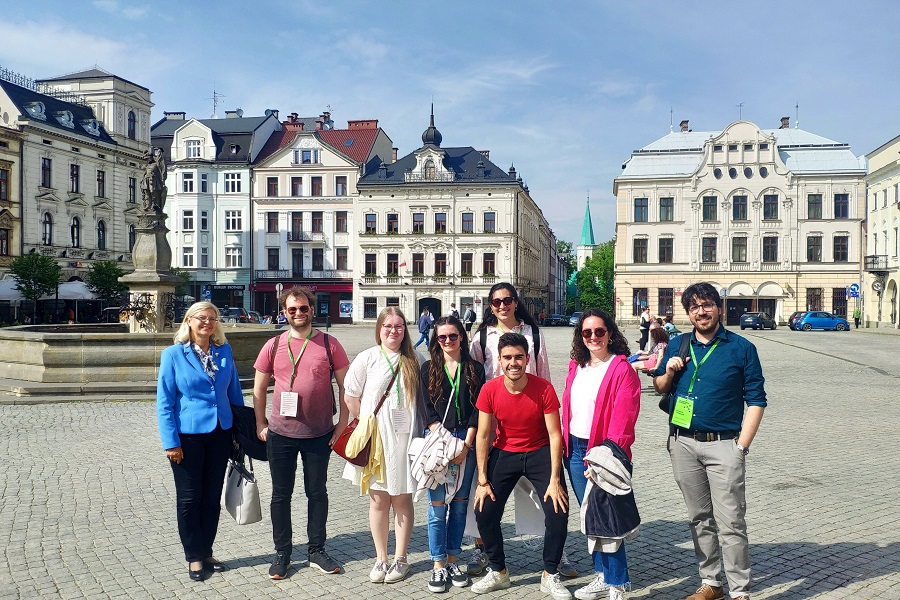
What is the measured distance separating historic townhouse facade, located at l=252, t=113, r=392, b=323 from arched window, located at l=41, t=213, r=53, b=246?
16150mm

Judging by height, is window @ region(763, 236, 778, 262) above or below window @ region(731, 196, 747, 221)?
below

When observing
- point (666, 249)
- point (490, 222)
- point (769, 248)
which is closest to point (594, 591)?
point (490, 222)

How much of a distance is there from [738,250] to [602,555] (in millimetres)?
54762

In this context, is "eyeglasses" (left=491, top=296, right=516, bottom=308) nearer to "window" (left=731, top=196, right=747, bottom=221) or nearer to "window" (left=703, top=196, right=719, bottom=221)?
"window" (left=703, top=196, right=719, bottom=221)

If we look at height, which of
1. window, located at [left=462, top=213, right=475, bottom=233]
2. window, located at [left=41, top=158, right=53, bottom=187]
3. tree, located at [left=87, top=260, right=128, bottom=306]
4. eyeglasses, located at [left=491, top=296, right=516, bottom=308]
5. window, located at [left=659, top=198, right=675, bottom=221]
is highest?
window, located at [left=41, top=158, right=53, bottom=187]

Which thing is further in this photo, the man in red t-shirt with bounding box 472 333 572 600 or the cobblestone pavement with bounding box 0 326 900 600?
the cobblestone pavement with bounding box 0 326 900 600

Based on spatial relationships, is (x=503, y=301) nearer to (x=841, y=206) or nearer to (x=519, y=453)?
(x=519, y=453)

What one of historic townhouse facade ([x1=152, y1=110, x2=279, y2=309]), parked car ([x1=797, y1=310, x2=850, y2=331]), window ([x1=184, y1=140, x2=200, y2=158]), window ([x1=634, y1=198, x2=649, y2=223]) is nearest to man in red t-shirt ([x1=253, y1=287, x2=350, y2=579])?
parked car ([x1=797, y1=310, x2=850, y2=331])

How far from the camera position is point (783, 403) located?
44.2ft

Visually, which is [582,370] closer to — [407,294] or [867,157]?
[407,294]

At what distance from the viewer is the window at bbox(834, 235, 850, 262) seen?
5419cm

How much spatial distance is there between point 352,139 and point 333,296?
13.1 m

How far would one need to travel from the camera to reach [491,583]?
4.84 metres

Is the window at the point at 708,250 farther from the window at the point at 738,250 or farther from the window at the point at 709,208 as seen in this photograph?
the window at the point at 709,208
